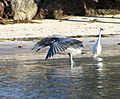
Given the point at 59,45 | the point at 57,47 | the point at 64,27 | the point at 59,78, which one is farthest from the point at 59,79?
the point at 64,27

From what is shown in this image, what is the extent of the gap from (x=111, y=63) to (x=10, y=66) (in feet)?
8.41

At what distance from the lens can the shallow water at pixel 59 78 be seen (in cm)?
899

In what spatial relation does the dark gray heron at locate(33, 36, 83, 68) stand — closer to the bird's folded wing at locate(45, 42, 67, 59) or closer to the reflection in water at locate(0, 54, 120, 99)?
the bird's folded wing at locate(45, 42, 67, 59)

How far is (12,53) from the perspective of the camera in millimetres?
17266

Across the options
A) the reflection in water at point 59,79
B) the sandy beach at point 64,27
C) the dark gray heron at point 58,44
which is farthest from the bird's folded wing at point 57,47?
the sandy beach at point 64,27

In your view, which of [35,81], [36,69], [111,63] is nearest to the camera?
[35,81]

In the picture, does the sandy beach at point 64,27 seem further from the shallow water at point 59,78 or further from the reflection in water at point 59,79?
the reflection in water at point 59,79

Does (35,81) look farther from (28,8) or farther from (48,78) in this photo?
(28,8)

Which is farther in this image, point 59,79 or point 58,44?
point 58,44

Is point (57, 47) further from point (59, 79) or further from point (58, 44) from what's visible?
point (59, 79)

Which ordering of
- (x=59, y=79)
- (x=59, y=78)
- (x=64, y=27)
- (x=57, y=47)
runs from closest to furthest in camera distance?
(x=59, y=79)
(x=59, y=78)
(x=57, y=47)
(x=64, y=27)

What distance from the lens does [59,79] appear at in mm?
10797

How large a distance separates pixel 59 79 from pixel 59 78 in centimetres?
15

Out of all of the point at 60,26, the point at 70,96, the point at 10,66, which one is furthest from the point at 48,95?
the point at 60,26
